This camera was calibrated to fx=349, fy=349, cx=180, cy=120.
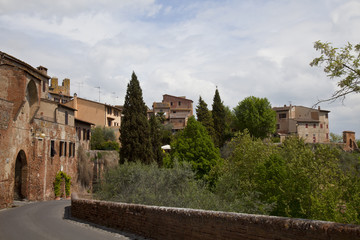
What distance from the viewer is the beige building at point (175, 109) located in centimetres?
8094

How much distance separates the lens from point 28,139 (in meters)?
29.8

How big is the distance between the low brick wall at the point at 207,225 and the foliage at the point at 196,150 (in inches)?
947

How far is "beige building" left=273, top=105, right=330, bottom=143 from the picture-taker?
262ft

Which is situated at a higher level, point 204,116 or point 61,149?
point 204,116

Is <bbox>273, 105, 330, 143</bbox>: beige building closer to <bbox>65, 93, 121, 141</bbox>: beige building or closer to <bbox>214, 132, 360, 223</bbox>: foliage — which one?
<bbox>65, 93, 121, 141</bbox>: beige building

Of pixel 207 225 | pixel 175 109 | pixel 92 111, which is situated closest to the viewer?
pixel 207 225

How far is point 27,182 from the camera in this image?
101 feet

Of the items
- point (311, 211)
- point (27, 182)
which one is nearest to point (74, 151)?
point (27, 182)

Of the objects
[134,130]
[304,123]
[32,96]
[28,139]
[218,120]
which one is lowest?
[28,139]

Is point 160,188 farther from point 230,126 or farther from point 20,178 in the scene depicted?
point 230,126

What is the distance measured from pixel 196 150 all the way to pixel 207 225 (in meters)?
31.1

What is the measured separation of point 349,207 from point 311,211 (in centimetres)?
424

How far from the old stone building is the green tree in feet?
130

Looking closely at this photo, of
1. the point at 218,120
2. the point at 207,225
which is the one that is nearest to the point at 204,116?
the point at 218,120
